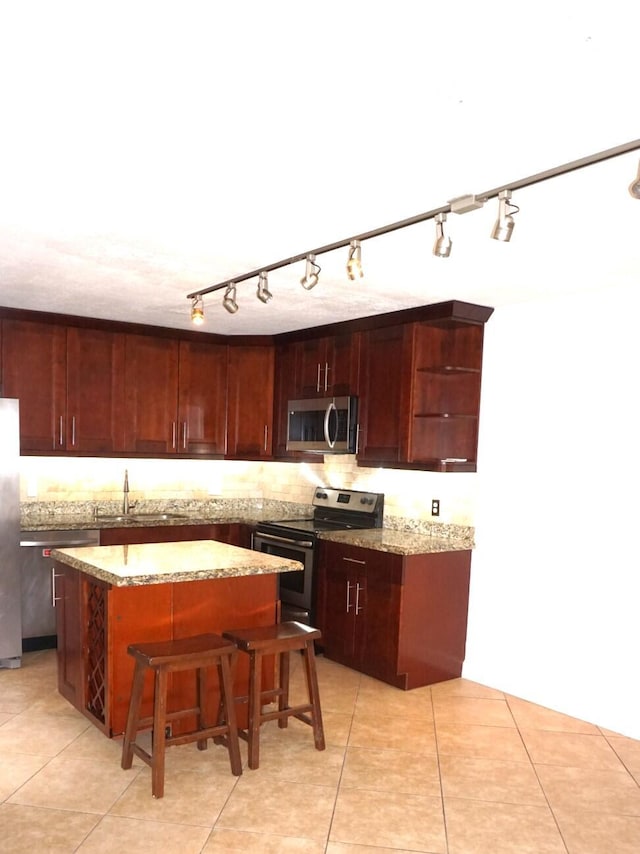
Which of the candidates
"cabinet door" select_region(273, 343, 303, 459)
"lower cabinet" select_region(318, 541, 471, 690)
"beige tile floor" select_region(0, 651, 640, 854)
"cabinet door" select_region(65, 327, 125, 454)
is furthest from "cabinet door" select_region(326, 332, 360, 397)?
"beige tile floor" select_region(0, 651, 640, 854)

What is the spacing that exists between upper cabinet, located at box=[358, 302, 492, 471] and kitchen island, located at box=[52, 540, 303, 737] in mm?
1408

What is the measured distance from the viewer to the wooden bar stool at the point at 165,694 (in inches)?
113

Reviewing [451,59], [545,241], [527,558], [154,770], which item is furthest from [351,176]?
[527,558]

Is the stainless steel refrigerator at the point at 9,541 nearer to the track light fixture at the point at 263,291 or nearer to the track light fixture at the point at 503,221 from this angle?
the track light fixture at the point at 263,291

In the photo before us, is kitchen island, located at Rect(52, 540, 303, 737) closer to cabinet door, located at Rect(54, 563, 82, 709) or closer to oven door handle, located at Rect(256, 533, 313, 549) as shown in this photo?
cabinet door, located at Rect(54, 563, 82, 709)

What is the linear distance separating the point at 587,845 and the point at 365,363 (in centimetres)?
314

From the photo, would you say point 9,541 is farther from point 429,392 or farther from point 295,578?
point 429,392

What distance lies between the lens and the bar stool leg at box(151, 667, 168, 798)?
286 centimetres

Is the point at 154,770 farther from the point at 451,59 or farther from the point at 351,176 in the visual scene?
the point at 451,59

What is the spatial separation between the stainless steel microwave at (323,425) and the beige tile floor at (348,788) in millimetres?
1836

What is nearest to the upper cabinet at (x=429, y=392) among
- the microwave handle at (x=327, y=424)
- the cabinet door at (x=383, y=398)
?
the cabinet door at (x=383, y=398)

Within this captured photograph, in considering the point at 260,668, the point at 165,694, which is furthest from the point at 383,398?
the point at 165,694

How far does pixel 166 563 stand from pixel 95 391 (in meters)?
2.29

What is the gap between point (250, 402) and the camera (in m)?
5.86
